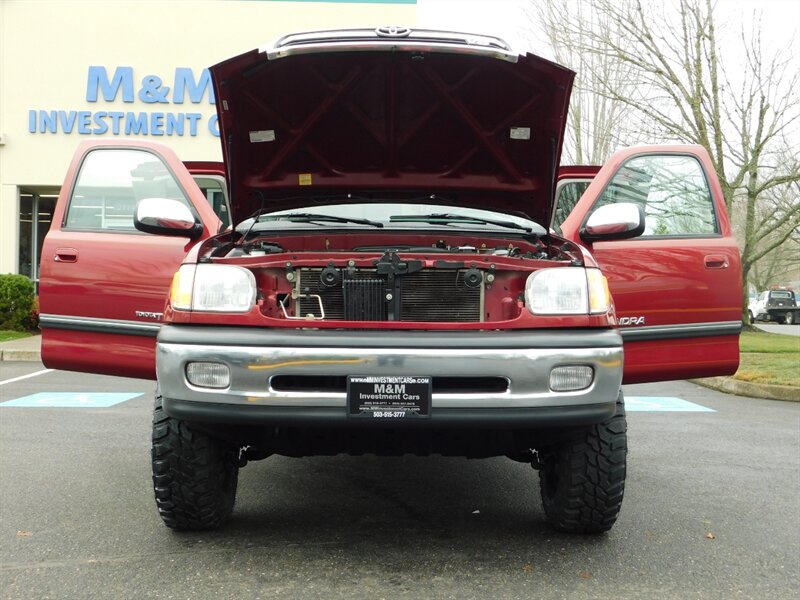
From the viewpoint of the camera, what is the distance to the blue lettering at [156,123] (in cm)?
1681

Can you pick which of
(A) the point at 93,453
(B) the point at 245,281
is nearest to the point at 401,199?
(B) the point at 245,281

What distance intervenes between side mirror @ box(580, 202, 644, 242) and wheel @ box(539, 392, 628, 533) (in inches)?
35.2

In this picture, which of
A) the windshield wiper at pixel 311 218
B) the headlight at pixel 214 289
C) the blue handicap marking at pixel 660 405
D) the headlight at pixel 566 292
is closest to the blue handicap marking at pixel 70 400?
the windshield wiper at pixel 311 218

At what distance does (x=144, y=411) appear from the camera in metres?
6.73

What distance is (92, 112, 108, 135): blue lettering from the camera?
16.7m

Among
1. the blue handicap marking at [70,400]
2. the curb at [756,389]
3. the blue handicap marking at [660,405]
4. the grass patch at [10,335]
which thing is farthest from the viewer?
the grass patch at [10,335]

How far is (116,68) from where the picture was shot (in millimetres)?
16797

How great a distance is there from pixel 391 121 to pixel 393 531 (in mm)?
1963

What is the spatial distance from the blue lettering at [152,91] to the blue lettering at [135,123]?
368mm

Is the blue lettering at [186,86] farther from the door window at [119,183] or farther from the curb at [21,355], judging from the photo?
the door window at [119,183]

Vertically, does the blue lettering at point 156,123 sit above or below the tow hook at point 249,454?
above

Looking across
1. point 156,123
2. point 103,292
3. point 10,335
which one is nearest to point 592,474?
point 103,292

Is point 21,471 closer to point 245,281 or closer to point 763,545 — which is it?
point 245,281

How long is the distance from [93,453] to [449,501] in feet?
8.16
